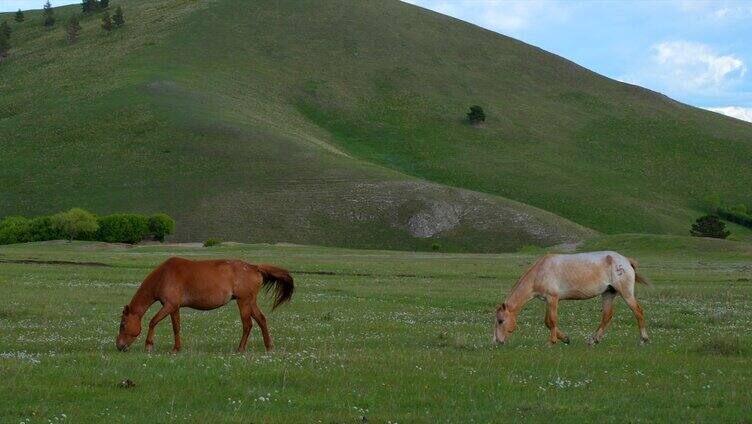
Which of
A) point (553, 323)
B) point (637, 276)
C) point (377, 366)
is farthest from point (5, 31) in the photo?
point (377, 366)

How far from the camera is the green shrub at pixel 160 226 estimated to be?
4050 inches

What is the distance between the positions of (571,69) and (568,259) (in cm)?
18325

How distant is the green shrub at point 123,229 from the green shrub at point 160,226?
1.89 feet

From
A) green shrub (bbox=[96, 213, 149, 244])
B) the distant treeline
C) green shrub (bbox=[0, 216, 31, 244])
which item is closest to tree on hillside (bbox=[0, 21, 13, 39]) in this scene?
the distant treeline

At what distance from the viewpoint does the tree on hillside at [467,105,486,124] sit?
535 ft

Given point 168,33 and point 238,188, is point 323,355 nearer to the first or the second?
point 238,188

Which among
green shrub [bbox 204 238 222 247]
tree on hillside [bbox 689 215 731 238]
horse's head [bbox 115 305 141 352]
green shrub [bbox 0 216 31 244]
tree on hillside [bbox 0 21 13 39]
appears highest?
tree on hillside [bbox 0 21 13 39]

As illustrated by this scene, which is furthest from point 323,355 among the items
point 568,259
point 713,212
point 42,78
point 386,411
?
point 42,78

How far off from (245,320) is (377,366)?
3.77 metres

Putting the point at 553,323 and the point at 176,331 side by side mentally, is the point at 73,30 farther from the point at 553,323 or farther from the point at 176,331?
the point at 553,323

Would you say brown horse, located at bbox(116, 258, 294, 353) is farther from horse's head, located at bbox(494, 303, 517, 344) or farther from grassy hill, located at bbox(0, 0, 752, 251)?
grassy hill, located at bbox(0, 0, 752, 251)

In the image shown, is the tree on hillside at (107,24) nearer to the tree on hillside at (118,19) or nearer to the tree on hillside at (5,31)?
the tree on hillside at (118,19)

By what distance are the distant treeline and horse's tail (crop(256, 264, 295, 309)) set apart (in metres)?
84.6

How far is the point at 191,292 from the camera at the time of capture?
58.6 ft
